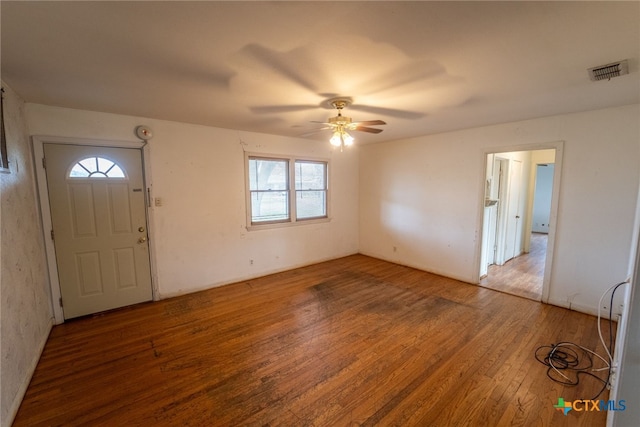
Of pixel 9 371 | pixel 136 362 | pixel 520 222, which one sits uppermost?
pixel 520 222

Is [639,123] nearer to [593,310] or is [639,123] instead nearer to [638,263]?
[593,310]

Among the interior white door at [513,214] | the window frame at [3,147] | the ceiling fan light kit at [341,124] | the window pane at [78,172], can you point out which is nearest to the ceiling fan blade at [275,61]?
the ceiling fan light kit at [341,124]

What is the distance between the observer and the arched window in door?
3064 mm

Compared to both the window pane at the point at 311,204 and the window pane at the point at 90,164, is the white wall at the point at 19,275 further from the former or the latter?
the window pane at the point at 311,204

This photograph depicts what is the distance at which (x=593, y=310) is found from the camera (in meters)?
3.16

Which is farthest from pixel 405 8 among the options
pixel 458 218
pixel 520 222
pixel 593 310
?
pixel 520 222

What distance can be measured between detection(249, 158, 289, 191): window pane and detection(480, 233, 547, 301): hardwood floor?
12.2 feet

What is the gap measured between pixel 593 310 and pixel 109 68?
549 centimetres

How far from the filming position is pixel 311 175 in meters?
5.16

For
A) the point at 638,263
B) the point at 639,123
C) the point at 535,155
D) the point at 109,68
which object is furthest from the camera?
the point at 535,155

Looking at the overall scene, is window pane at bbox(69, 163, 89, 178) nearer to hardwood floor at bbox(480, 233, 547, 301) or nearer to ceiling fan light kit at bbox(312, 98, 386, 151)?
ceiling fan light kit at bbox(312, 98, 386, 151)

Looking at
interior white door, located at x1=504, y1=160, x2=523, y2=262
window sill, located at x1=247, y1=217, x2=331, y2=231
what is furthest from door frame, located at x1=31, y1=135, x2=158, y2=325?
interior white door, located at x1=504, y1=160, x2=523, y2=262

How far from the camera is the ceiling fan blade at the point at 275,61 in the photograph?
68.2 inches

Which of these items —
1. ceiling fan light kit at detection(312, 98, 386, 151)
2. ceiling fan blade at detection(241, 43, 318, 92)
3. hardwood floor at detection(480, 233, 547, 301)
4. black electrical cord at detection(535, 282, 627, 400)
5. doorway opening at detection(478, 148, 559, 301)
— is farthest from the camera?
doorway opening at detection(478, 148, 559, 301)
